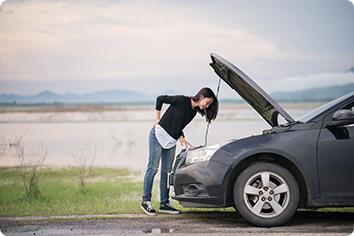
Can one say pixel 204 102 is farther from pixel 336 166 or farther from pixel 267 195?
pixel 336 166

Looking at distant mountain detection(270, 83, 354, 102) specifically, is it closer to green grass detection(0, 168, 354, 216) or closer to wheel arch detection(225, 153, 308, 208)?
green grass detection(0, 168, 354, 216)

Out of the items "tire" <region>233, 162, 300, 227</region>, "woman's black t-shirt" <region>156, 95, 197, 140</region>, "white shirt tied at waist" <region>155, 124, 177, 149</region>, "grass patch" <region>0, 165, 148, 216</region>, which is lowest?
"grass patch" <region>0, 165, 148, 216</region>

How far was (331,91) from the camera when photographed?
10.8m

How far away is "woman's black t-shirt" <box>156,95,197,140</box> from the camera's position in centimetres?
787

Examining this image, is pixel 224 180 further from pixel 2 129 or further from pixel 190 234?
pixel 2 129

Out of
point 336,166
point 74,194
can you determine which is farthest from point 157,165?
point 74,194

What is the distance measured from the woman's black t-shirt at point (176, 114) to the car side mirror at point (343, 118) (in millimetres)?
1693

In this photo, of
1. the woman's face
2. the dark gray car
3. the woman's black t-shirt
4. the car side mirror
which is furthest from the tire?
the woman's black t-shirt

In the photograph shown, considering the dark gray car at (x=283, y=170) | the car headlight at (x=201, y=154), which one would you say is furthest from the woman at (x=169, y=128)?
the dark gray car at (x=283, y=170)

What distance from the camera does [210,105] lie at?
25.9 feet

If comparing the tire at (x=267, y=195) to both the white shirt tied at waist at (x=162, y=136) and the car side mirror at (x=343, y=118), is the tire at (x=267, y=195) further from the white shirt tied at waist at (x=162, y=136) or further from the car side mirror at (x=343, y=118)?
the white shirt tied at waist at (x=162, y=136)

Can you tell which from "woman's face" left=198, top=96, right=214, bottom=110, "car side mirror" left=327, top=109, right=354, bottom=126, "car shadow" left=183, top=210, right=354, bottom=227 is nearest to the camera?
"car side mirror" left=327, top=109, right=354, bottom=126

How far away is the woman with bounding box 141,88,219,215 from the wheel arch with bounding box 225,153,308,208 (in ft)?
3.41

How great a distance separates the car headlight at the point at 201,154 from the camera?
23.3 ft
